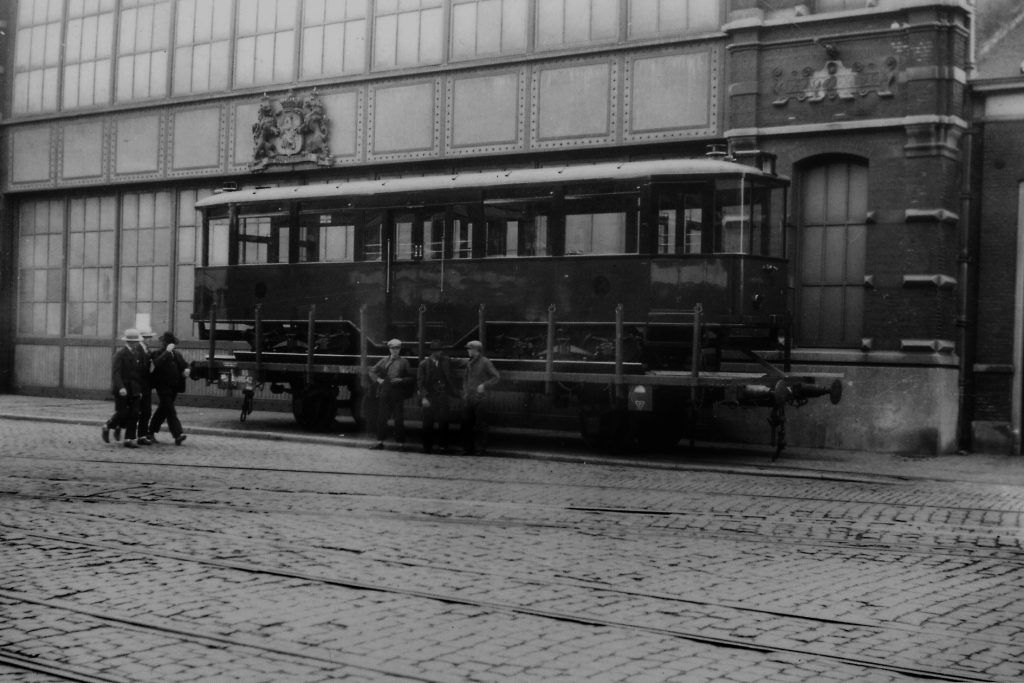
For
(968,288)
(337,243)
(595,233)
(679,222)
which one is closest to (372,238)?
(337,243)

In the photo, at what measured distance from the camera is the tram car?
16.4 m

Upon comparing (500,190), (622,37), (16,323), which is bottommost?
(16,323)

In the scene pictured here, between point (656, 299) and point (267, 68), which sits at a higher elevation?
point (267, 68)

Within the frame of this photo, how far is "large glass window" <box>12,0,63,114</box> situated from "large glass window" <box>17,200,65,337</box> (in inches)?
90.6

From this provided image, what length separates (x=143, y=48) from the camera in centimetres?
2662

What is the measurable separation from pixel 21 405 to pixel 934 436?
17.3 meters

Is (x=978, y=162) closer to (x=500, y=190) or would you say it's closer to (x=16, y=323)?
(x=500, y=190)

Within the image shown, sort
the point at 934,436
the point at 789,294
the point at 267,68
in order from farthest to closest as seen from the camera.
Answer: the point at 267,68
the point at 789,294
the point at 934,436

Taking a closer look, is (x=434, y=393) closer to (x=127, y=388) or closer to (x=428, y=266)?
(x=428, y=266)

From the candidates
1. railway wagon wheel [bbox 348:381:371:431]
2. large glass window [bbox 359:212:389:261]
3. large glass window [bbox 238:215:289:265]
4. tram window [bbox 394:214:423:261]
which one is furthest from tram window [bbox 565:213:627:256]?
large glass window [bbox 238:215:289:265]

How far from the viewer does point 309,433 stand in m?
19.7

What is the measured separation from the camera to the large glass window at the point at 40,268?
28.0m

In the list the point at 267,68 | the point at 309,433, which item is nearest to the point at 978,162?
the point at 309,433

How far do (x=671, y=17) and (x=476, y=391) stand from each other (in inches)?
285
